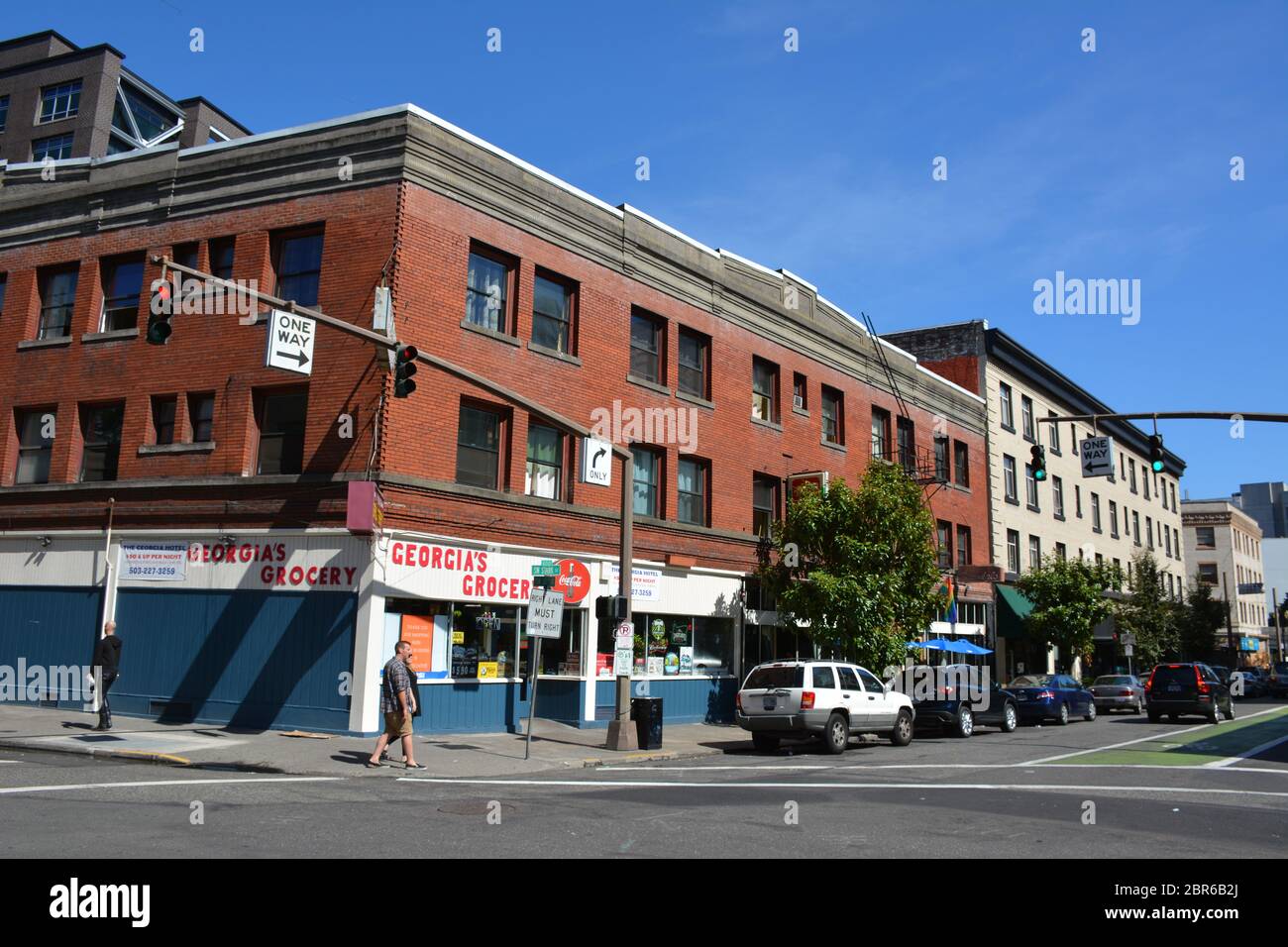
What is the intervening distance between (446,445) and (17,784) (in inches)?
385

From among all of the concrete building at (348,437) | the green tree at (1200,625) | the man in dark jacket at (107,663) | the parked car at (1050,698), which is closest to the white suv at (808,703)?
the concrete building at (348,437)

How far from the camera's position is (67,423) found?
22453 mm

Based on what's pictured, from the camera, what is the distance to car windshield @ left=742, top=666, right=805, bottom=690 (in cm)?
1975

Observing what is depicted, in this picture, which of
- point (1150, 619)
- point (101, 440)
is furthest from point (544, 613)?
point (1150, 619)

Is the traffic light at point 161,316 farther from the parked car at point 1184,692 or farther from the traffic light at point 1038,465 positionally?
the parked car at point 1184,692

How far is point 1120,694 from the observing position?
3509 cm

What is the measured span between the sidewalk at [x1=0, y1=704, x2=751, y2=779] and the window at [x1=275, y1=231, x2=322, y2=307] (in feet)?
28.4

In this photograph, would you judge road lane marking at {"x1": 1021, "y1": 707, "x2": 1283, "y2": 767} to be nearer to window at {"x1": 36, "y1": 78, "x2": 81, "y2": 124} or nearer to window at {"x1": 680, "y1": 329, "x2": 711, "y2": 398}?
window at {"x1": 680, "y1": 329, "x2": 711, "y2": 398}

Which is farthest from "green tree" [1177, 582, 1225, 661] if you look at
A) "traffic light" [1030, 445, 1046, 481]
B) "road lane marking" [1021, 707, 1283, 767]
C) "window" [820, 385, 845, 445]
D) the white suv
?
the white suv

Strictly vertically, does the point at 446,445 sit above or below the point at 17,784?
above

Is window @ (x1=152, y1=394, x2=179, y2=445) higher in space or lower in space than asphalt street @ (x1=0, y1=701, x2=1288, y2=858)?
higher

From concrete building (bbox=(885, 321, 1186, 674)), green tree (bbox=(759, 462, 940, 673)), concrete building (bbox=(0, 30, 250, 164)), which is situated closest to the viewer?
green tree (bbox=(759, 462, 940, 673))
